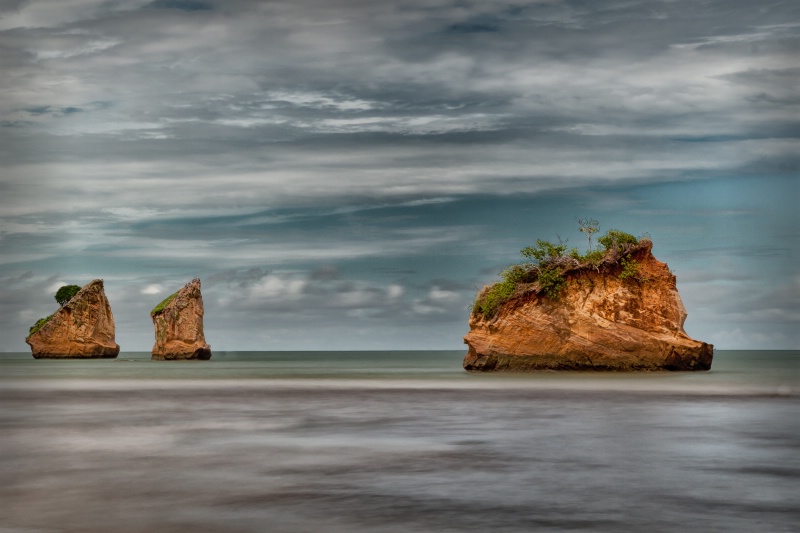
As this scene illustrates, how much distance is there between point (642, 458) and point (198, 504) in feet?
28.4

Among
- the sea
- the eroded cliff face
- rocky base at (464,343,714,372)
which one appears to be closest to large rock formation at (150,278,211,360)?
rocky base at (464,343,714,372)

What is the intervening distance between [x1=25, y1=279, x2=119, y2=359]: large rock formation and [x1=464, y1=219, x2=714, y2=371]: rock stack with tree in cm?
7165

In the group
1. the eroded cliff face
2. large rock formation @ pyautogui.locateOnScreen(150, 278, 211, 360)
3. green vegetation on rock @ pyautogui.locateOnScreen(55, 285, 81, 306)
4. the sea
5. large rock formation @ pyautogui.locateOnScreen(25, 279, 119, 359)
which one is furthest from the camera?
green vegetation on rock @ pyautogui.locateOnScreen(55, 285, 81, 306)

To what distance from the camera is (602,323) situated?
56406 millimetres

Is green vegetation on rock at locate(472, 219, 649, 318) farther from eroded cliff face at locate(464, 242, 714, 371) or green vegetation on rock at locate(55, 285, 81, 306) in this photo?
green vegetation on rock at locate(55, 285, 81, 306)

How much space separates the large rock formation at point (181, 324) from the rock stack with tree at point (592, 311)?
181 feet

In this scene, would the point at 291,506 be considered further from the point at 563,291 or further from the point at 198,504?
the point at 563,291

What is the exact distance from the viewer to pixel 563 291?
187ft

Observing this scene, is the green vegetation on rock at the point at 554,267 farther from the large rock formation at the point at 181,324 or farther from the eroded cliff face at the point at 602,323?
the large rock formation at the point at 181,324

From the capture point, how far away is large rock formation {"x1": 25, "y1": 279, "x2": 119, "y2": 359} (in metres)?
118

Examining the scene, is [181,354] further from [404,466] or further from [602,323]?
[404,466]

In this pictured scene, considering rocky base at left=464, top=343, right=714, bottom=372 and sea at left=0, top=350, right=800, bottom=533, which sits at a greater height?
rocky base at left=464, top=343, right=714, bottom=372

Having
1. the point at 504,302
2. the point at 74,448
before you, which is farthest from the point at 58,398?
the point at 504,302

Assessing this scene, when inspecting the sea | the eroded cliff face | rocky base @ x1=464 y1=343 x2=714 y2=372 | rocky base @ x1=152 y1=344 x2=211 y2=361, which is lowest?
the sea
